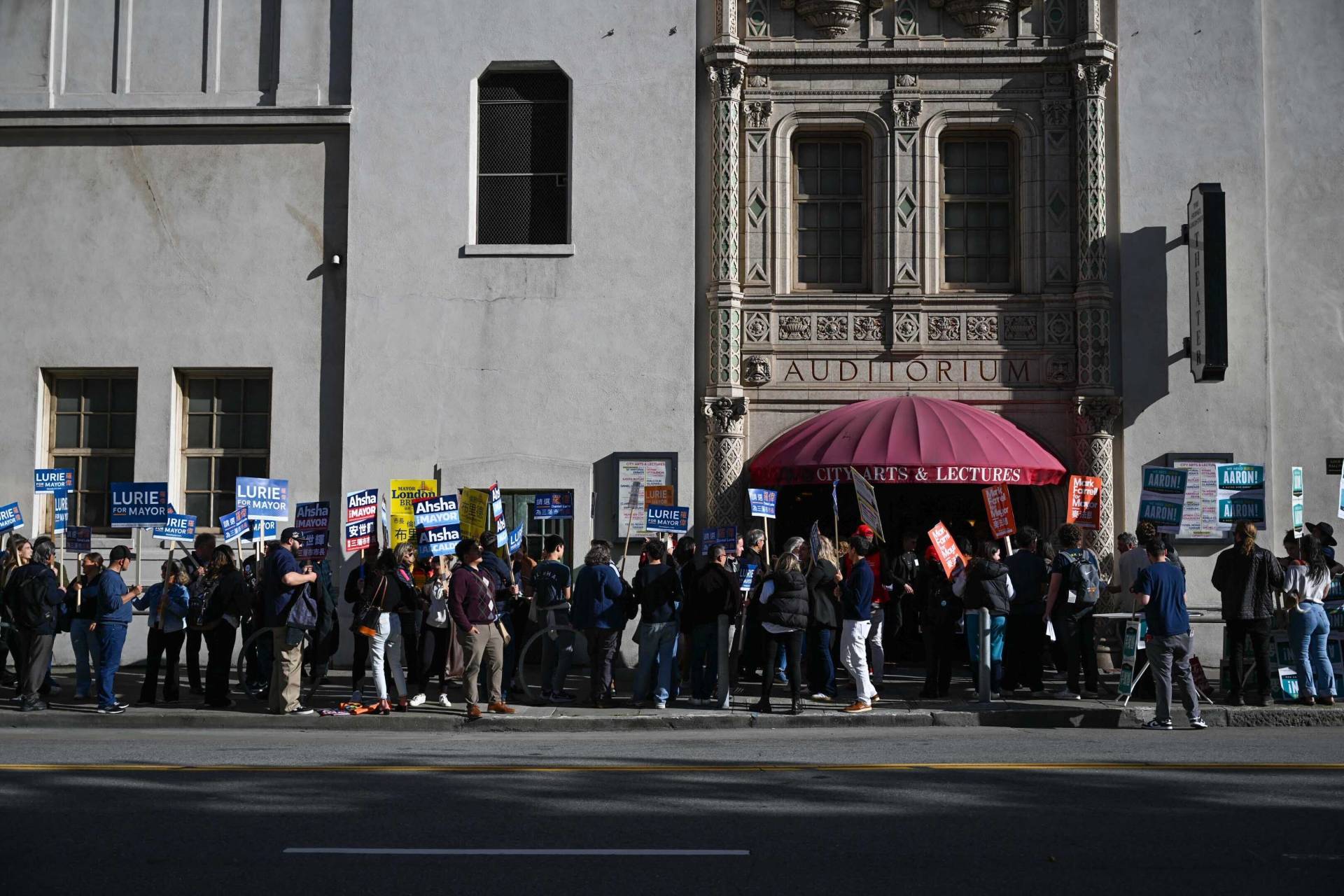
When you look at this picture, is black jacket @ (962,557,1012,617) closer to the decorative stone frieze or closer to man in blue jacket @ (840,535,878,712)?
man in blue jacket @ (840,535,878,712)

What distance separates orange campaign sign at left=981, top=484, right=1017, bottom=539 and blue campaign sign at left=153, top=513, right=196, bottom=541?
10.3m

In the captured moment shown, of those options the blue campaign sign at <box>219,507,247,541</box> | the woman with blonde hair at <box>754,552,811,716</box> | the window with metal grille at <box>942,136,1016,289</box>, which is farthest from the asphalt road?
the window with metal grille at <box>942,136,1016,289</box>

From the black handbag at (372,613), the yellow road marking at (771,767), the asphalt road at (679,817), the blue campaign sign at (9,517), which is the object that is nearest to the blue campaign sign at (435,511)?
the black handbag at (372,613)

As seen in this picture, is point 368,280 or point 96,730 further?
point 368,280

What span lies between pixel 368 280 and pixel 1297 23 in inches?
538

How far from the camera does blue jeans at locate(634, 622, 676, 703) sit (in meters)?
15.3

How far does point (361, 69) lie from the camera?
65.7 feet

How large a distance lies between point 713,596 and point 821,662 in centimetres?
155

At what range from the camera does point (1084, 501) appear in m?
18.5

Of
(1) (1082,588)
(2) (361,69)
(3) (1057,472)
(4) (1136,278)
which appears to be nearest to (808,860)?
(1) (1082,588)

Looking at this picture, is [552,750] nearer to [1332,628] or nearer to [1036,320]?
[1332,628]

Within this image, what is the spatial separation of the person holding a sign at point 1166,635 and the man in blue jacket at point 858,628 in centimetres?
278

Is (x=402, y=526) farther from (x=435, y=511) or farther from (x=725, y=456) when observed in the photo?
(x=725, y=456)


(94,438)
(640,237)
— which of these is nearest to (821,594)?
(640,237)
